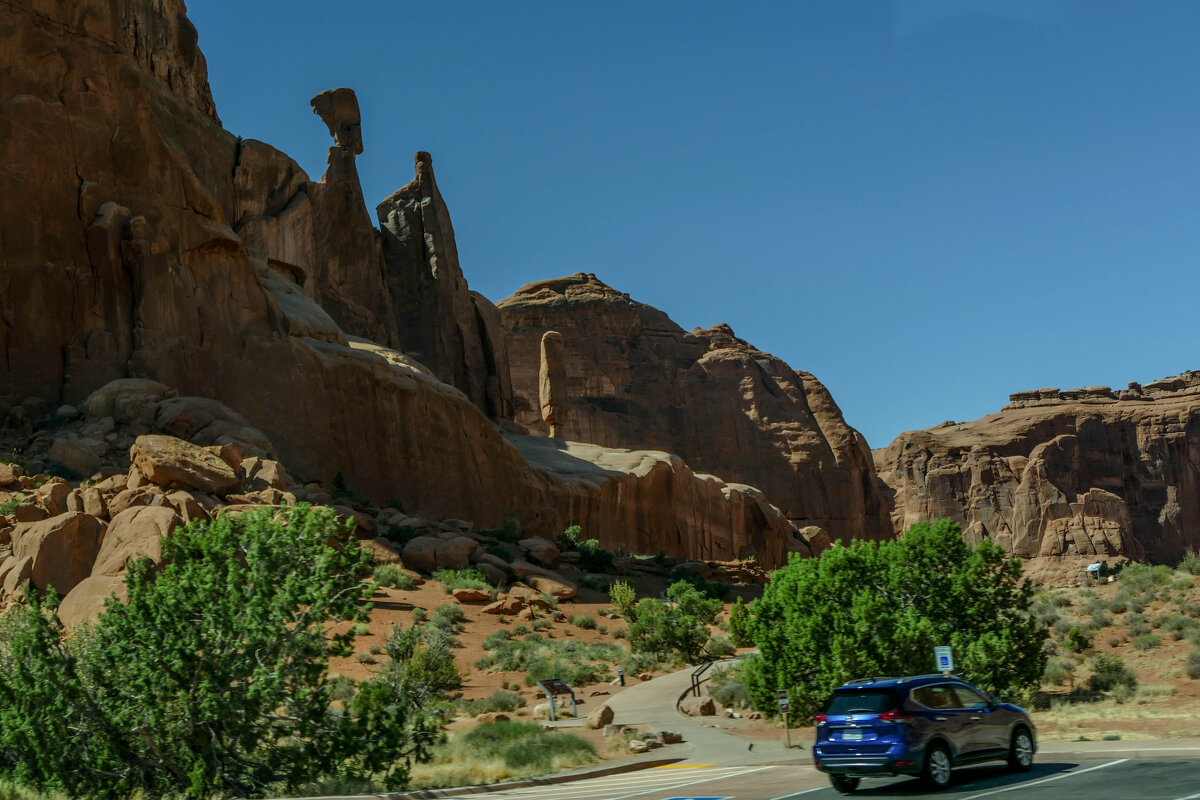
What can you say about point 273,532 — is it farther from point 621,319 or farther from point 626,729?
point 621,319

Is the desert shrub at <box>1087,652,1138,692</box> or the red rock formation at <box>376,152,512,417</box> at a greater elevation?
the red rock formation at <box>376,152,512,417</box>

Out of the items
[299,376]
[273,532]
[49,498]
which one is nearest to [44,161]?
[299,376]

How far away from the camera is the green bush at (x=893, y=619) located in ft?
70.7

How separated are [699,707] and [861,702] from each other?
10.7m

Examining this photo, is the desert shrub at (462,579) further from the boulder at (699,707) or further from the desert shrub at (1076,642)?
the desert shrub at (1076,642)

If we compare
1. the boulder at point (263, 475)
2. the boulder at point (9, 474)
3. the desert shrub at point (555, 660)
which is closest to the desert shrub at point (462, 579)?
the desert shrub at point (555, 660)

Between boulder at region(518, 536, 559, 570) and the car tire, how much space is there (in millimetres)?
30065

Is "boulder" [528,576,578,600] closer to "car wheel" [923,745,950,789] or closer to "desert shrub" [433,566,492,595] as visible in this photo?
"desert shrub" [433,566,492,595]

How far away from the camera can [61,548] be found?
101ft

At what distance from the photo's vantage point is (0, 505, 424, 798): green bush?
15703 mm

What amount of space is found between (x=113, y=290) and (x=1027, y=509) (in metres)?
88.9

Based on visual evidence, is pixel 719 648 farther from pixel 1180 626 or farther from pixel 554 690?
pixel 1180 626

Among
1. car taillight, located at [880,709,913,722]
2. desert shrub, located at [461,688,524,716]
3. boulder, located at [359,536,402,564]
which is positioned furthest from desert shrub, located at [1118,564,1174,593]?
boulder, located at [359,536,402,564]

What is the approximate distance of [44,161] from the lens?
141ft
